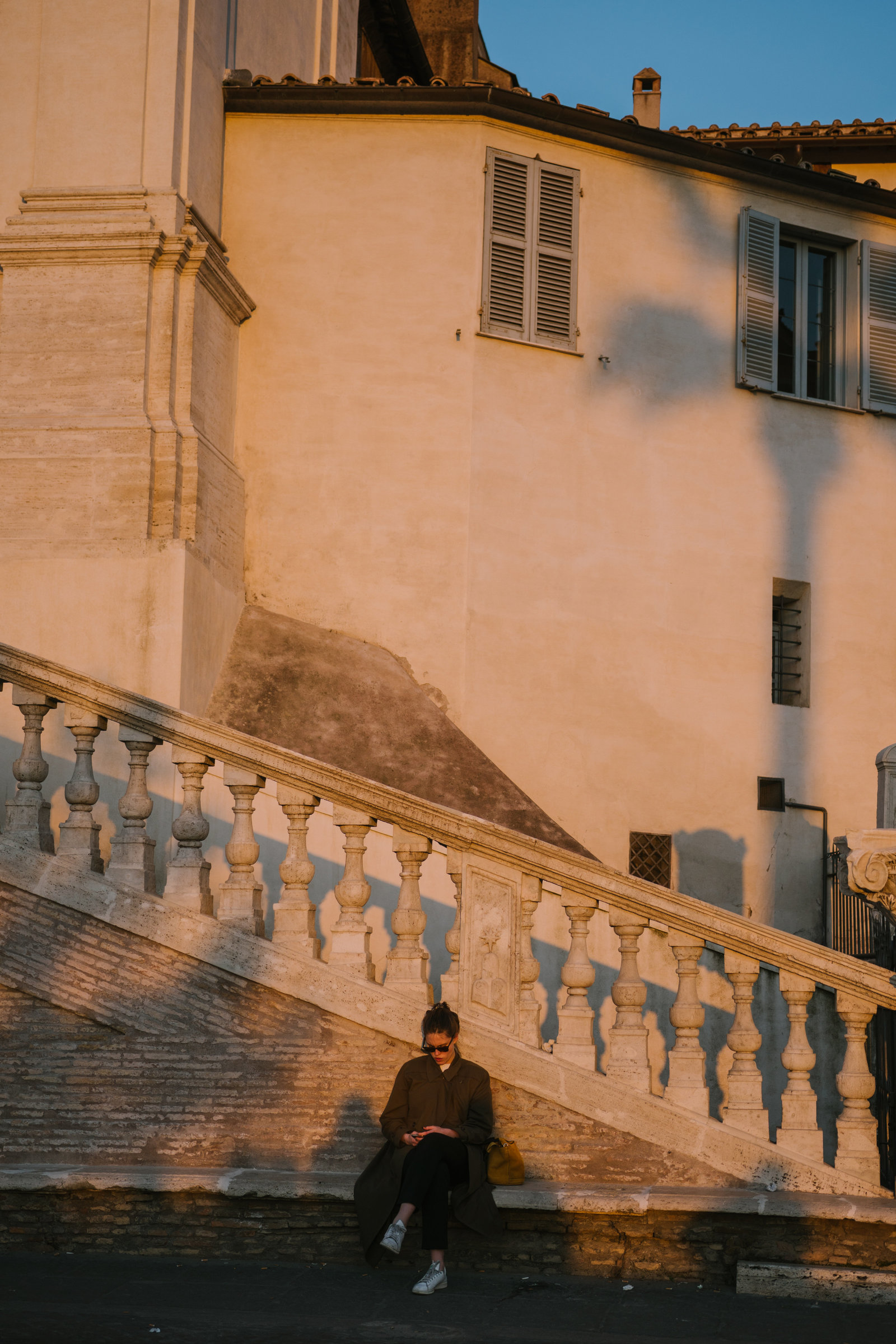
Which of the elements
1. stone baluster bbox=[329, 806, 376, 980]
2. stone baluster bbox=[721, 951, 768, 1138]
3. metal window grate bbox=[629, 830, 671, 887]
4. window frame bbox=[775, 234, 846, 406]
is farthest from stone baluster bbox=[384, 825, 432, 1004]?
window frame bbox=[775, 234, 846, 406]

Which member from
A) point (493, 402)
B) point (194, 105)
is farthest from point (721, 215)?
point (194, 105)

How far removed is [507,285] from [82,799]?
6780mm

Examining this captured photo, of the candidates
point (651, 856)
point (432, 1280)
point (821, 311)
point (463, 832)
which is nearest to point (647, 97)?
point (821, 311)

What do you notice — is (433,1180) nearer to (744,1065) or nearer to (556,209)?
(744,1065)

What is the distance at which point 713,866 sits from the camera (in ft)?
41.7

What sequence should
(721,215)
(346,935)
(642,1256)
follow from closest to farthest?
(642,1256)
(346,935)
(721,215)

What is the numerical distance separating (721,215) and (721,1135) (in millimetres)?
9078

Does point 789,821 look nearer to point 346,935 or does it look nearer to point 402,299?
point 402,299

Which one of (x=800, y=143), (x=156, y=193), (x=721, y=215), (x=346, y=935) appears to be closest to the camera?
(x=346, y=935)

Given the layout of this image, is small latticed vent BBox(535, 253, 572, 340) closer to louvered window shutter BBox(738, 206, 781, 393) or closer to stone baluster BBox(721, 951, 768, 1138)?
louvered window shutter BBox(738, 206, 781, 393)

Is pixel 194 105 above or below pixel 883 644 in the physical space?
above

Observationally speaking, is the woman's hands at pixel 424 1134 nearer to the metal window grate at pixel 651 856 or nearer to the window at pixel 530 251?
the metal window grate at pixel 651 856

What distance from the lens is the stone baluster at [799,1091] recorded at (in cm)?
693

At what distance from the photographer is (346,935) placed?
731 centimetres
